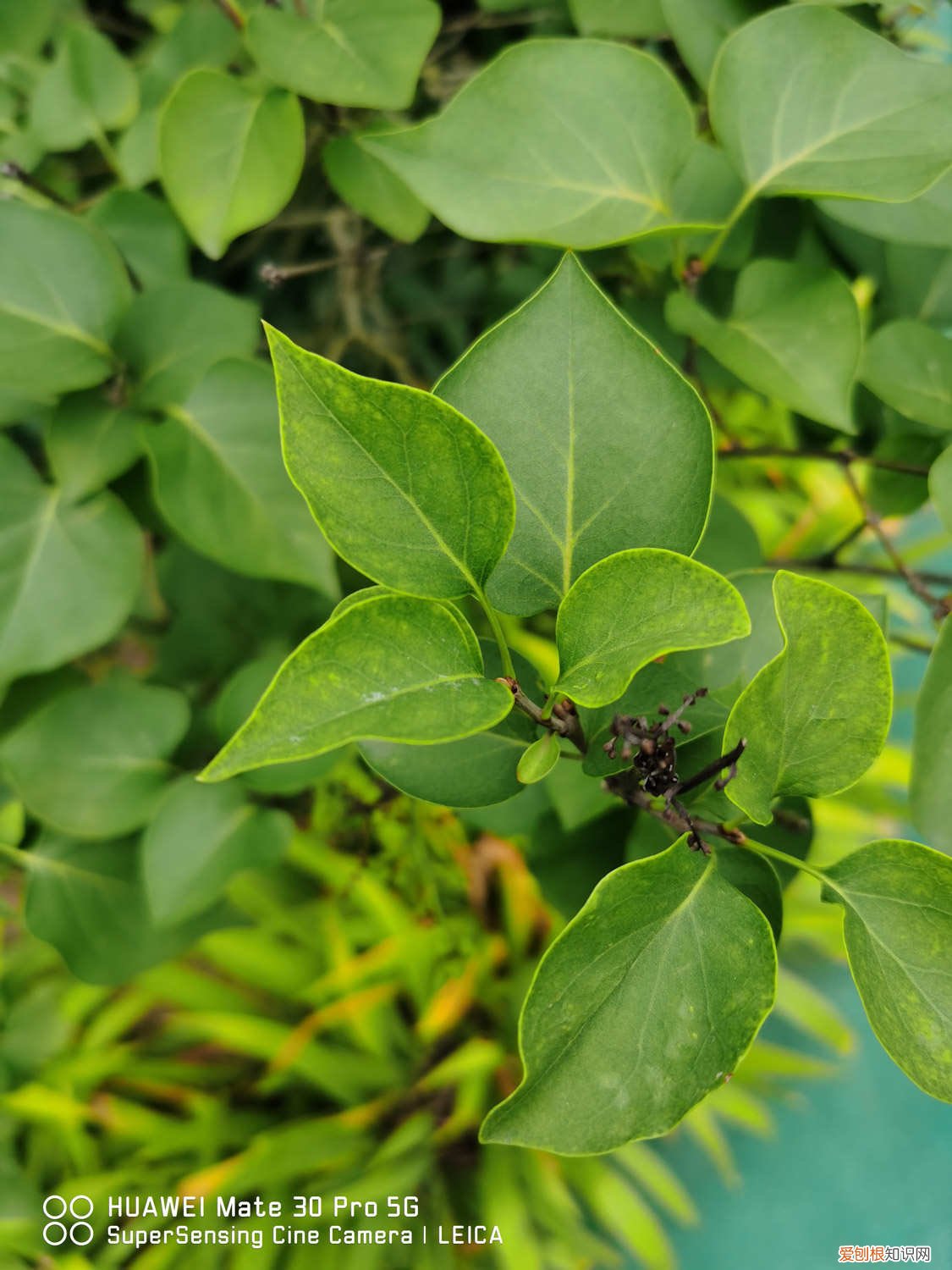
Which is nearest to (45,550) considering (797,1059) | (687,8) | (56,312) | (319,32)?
(56,312)

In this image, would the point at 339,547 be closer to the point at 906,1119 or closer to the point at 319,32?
the point at 319,32

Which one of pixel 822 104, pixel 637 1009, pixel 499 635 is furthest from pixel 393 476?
pixel 822 104

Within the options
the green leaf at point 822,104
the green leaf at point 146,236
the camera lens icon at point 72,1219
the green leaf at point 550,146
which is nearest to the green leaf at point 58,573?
the green leaf at point 146,236

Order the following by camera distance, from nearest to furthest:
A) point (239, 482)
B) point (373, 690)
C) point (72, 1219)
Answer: point (373, 690) < point (239, 482) < point (72, 1219)

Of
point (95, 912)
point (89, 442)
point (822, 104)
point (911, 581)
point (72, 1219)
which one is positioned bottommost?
point (72, 1219)

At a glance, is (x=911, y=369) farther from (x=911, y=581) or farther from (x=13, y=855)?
(x=13, y=855)

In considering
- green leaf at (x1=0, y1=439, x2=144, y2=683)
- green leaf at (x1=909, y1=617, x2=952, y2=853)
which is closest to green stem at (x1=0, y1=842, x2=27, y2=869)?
green leaf at (x1=0, y1=439, x2=144, y2=683)
